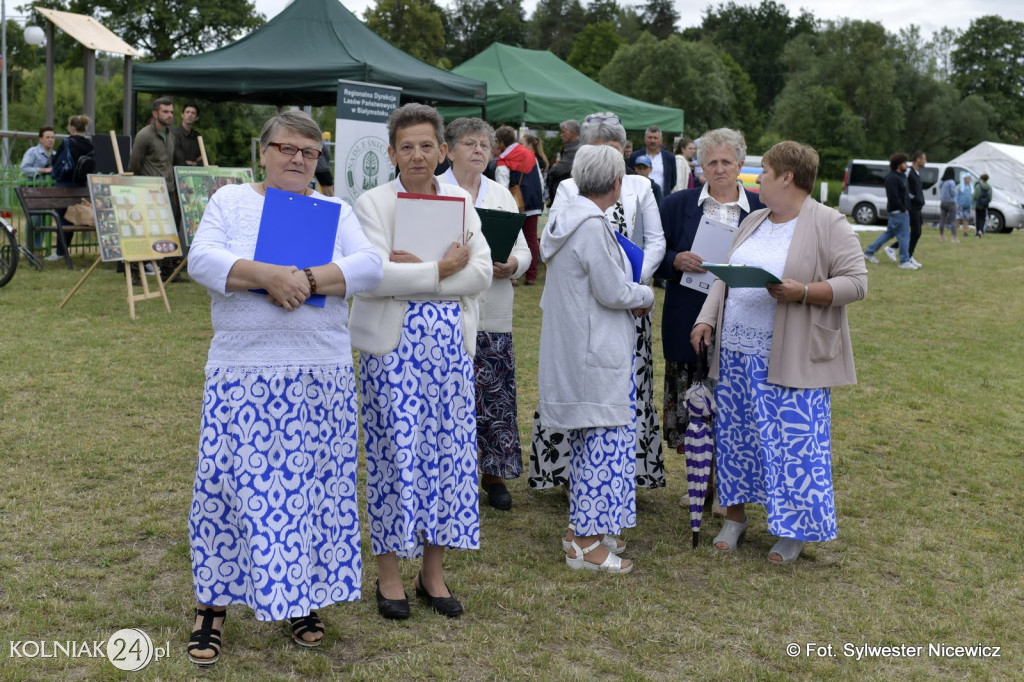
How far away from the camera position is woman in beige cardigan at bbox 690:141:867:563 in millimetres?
4305

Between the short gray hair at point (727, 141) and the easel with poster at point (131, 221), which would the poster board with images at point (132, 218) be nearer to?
the easel with poster at point (131, 221)

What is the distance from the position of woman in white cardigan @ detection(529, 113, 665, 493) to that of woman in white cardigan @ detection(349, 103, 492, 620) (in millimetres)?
875

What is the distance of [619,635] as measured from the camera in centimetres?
368

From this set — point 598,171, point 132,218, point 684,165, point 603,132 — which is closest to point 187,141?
point 132,218

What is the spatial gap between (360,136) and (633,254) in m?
6.45

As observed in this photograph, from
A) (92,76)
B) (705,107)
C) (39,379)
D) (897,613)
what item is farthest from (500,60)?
(705,107)

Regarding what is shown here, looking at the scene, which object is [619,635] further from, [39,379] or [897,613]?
[39,379]

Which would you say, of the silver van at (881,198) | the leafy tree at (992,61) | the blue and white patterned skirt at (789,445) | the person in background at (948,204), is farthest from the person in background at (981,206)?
the leafy tree at (992,61)

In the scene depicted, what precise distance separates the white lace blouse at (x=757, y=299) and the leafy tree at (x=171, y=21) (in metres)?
40.3

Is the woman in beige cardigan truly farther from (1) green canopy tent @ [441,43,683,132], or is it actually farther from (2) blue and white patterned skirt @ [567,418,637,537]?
(1) green canopy tent @ [441,43,683,132]

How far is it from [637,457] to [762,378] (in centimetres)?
87

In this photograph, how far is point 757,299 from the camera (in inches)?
176

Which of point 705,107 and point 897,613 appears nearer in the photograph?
point 897,613

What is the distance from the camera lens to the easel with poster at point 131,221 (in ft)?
31.0
